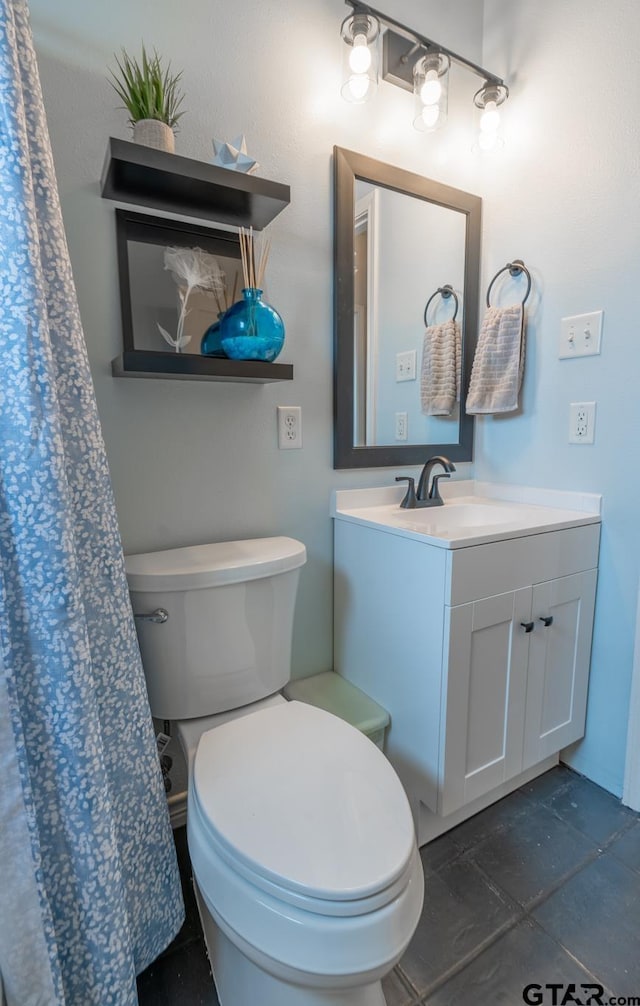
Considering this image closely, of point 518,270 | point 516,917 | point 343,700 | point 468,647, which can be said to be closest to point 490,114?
point 518,270

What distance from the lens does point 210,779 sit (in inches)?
34.2

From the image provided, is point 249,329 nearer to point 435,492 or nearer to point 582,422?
point 435,492

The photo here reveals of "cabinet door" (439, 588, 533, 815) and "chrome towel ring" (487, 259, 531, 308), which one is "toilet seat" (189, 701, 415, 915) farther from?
"chrome towel ring" (487, 259, 531, 308)

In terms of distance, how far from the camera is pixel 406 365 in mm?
1578

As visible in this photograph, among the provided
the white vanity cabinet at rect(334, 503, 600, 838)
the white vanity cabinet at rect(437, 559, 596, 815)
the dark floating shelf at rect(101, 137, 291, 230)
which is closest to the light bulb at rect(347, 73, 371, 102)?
the dark floating shelf at rect(101, 137, 291, 230)

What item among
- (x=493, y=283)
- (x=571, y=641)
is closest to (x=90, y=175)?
(x=493, y=283)

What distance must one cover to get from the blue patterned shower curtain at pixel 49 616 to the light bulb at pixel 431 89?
3.57ft

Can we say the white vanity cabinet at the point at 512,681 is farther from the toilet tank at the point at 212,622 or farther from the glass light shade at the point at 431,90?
the glass light shade at the point at 431,90

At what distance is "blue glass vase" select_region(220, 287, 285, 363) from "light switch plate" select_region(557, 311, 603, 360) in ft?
2.93

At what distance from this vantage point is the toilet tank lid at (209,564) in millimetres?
1007

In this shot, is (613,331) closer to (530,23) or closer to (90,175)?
(530,23)

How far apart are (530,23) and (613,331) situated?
1.00m

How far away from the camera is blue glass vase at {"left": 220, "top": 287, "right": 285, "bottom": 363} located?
3.64 ft

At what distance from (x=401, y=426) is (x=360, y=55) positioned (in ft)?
3.24
